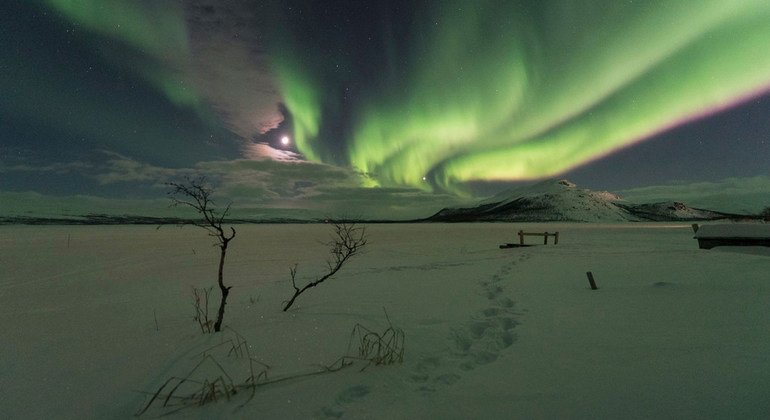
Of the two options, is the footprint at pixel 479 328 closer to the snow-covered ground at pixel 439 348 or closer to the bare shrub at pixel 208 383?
the snow-covered ground at pixel 439 348

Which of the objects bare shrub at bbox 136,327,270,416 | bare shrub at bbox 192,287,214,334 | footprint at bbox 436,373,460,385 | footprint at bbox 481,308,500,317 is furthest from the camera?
footprint at bbox 481,308,500,317

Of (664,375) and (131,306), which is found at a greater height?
(664,375)

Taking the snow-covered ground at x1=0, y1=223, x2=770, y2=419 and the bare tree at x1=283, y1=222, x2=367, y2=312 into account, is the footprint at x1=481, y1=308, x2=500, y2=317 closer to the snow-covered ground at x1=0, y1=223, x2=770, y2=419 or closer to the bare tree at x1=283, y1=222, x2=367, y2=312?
the snow-covered ground at x1=0, y1=223, x2=770, y2=419

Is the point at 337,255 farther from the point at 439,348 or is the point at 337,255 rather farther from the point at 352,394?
the point at 352,394

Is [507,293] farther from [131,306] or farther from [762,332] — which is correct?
[131,306]

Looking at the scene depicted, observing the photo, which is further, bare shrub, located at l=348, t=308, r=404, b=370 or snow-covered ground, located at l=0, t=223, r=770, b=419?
bare shrub, located at l=348, t=308, r=404, b=370

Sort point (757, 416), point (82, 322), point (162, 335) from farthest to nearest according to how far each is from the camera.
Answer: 1. point (82, 322)
2. point (162, 335)
3. point (757, 416)

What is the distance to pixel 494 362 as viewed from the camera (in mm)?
4809

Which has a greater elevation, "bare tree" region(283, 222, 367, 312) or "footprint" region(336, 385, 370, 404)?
"bare tree" region(283, 222, 367, 312)

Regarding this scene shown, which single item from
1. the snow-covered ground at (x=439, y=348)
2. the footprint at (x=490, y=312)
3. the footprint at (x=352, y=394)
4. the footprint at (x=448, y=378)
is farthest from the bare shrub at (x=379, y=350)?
the footprint at (x=490, y=312)

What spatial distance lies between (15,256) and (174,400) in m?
28.1

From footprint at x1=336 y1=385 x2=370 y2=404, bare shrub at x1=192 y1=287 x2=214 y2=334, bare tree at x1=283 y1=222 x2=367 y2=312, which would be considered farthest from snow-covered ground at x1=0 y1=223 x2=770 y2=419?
bare tree at x1=283 y1=222 x2=367 y2=312

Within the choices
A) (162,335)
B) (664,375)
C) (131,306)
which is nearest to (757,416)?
(664,375)

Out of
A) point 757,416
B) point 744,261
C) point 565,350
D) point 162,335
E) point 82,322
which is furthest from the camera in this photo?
point 744,261
